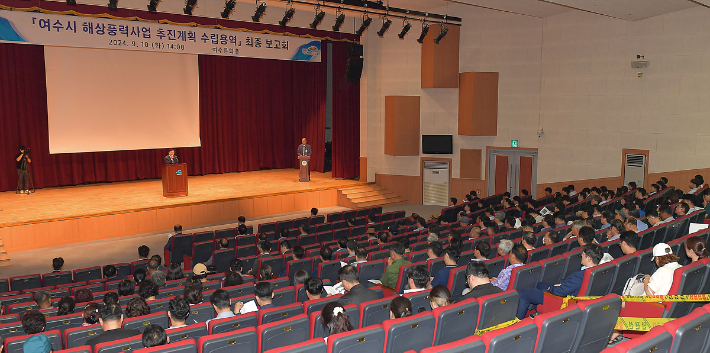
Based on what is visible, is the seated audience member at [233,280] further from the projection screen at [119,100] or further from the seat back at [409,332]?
the projection screen at [119,100]

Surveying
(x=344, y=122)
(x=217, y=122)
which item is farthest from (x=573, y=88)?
(x=217, y=122)

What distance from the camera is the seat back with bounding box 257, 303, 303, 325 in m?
4.46

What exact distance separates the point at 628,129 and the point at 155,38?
1069 centimetres

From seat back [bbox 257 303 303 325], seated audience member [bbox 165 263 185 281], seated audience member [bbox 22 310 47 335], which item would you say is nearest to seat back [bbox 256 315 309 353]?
seat back [bbox 257 303 303 325]

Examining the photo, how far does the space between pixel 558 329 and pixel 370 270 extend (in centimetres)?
332

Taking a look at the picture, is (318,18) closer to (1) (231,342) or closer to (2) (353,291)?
(2) (353,291)

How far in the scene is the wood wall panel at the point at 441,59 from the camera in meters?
15.4

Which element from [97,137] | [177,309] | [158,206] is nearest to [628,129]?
[158,206]

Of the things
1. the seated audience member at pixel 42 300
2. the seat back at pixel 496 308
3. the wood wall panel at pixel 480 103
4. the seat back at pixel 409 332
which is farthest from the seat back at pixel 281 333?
the wood wall panel at pixel 480 103

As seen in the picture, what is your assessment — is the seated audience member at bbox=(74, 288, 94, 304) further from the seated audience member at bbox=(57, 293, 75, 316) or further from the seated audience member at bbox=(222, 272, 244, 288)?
the seated audience member at bbox=(222, 272, 244, 288)

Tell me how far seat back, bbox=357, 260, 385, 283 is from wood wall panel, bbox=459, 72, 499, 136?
9.48 metres

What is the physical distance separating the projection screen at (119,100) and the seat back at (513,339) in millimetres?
13595

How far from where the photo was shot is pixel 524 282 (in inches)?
204

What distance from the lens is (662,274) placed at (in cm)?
446
